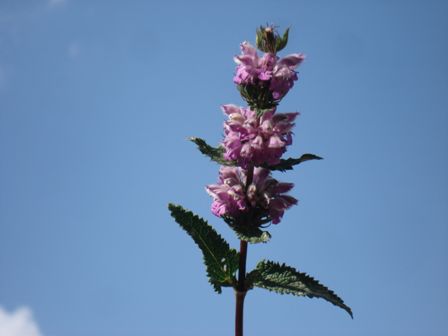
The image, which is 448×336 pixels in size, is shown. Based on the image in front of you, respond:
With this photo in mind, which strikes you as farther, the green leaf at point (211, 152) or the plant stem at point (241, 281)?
the green leaf at point (211, 152)

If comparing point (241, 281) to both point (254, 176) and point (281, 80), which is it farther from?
point (281, 80)

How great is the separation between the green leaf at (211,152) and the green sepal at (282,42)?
102cm

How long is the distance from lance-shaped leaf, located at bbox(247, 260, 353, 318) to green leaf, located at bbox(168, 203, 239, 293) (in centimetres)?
23

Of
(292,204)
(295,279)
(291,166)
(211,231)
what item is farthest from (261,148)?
(295,279)

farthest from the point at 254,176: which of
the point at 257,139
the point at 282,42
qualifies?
the point at 282,42

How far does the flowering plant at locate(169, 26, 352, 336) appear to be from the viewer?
3.70 metres

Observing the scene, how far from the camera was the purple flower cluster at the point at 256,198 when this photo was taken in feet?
12.5

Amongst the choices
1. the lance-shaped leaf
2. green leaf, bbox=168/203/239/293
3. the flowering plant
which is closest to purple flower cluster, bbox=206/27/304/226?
the flowering plant

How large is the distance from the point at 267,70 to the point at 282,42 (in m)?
0.30

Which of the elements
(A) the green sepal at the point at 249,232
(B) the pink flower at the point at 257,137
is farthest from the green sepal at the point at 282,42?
(A) the green sepal at the point at 249,232

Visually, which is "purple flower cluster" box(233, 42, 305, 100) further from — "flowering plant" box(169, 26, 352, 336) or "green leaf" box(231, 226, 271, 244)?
"green leaf" box(231, 226, 271, 244)

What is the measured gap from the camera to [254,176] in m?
3.92

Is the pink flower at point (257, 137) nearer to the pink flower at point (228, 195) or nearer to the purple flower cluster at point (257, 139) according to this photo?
the purple flower cluster at point (257, 139)

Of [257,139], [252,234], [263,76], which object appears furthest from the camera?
[263,76]
